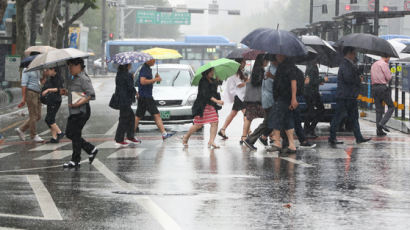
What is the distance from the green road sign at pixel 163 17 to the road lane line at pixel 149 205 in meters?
77.8

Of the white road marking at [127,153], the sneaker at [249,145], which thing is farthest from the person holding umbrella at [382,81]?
the white road marking at [127,153]

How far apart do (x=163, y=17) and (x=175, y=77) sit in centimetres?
6943

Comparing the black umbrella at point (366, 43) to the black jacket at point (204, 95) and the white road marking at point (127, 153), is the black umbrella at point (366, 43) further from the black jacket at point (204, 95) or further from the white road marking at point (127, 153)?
the white road marking at point (127, 153)

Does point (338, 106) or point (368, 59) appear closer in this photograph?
point (338, 106)

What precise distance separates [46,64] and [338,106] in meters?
5.61

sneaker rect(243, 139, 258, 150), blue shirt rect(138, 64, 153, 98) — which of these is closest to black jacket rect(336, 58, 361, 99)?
sneaker rect(243, 139, 258, 150)

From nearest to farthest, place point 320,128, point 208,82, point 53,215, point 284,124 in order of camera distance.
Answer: point 53,215 < point 284,124 < point 208,82 < point 320,128

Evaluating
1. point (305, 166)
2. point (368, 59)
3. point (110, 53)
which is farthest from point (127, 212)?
point (110, 53)

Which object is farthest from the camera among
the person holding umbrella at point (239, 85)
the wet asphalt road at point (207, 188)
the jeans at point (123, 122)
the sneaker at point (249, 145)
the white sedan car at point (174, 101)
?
the white sedan car at point (174, 101)

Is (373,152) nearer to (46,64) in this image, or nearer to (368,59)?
(46,64)

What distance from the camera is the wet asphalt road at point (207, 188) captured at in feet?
25.2

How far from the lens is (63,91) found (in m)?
13.8

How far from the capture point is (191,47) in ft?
224

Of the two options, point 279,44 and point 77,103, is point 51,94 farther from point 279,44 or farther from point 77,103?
point 279,44
